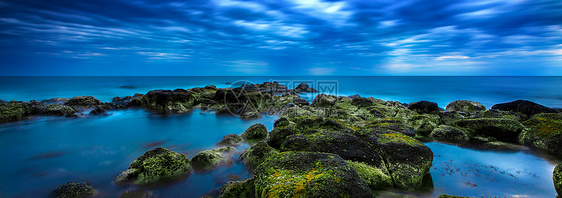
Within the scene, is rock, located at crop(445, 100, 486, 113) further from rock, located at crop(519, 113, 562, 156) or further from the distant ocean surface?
the distant ocean surface

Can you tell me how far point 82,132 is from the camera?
14.6 metres

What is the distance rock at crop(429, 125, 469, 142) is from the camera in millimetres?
11702

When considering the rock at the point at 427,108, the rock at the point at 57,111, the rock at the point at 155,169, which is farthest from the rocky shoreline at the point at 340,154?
the rock at the point at 57,111

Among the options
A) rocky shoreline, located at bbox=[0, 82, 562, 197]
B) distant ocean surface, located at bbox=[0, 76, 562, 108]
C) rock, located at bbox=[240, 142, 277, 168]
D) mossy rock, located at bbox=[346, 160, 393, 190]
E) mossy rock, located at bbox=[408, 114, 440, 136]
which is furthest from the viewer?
distant ocean surface, located at bbox=[0, 76, 562, 108]

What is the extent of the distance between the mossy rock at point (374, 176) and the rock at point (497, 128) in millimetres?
8622

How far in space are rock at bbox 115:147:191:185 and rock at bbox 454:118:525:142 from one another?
1368cm

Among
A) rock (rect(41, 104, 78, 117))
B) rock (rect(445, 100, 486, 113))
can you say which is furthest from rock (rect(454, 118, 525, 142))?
rock (rect(41, 104, 78, 117))

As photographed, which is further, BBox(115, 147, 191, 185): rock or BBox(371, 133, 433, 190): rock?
BBox(115, 147, 191, 185): rock

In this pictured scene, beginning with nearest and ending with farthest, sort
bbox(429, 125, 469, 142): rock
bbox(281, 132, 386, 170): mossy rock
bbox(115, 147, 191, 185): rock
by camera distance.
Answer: bbox(281, 132, 386, 170): mossy rock < bbox(115, 147, 191, 185): rock < bbox(429, 125, 469, 142): rock

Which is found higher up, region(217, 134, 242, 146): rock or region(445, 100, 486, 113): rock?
region(445, 100, 486, 113): rock

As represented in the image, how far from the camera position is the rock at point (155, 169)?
746 cm

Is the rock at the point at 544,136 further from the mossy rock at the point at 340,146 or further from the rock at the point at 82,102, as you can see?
the rock at the point at 82,102

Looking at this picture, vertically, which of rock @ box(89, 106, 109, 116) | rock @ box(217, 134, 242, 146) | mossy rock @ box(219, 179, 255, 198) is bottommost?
rock @ box(217, 134, 242, 146)

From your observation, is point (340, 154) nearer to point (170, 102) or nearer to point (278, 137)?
point (278, 137)
